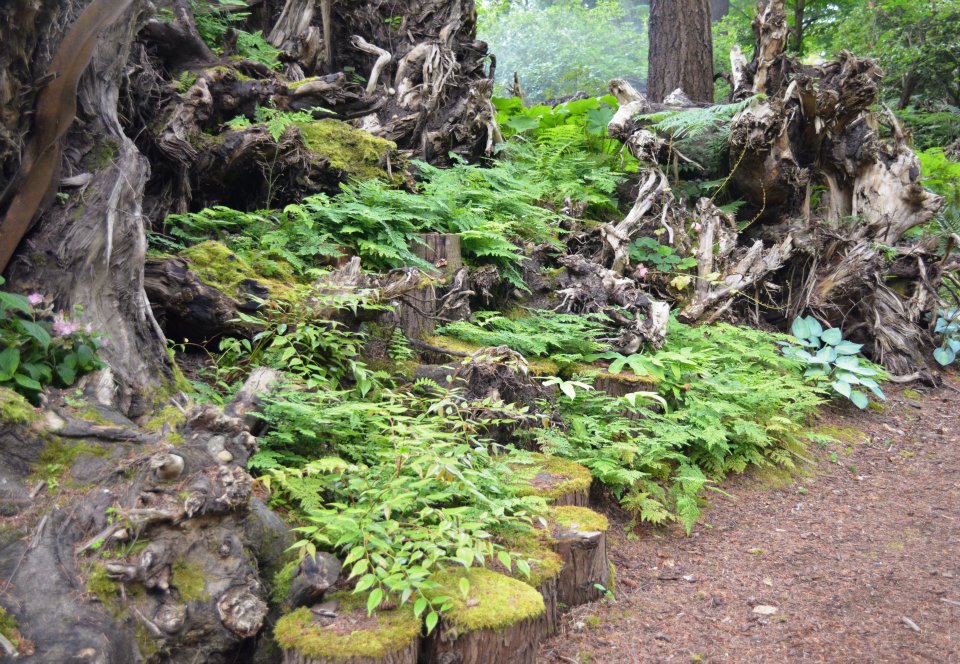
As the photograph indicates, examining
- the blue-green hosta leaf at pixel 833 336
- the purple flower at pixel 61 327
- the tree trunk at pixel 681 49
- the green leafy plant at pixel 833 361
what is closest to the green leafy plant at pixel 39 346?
the purple flower at pixel 61 327

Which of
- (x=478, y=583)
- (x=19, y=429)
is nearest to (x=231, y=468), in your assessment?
(x=19, y=429)

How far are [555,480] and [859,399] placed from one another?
4671 mm

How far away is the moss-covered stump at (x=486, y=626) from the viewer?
2910 millimetres

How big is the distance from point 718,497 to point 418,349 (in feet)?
9.16

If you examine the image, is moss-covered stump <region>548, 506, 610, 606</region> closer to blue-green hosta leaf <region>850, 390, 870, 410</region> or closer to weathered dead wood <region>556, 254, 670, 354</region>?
weathered dead wood <region>556, 254, 670, 354</region>

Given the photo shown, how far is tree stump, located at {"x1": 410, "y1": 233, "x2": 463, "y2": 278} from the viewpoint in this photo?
6.38 meters

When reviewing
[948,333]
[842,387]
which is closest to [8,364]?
[842,387]

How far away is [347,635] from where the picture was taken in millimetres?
2725

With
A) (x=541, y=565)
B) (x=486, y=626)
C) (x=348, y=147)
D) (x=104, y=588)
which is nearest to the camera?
(x=104, y=588)

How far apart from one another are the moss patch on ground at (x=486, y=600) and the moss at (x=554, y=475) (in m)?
0.82

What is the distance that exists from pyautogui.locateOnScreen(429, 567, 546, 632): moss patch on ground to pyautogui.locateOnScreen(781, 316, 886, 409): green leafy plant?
547 centimetres

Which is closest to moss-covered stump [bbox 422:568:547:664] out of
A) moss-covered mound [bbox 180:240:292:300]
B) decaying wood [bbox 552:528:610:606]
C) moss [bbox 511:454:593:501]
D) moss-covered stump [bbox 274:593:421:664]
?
moss-covered stump [bbox 274:593:421:664]

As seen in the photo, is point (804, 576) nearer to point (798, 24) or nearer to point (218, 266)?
point (218, 266)

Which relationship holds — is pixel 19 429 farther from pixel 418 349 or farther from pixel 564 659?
pixel 418 349
